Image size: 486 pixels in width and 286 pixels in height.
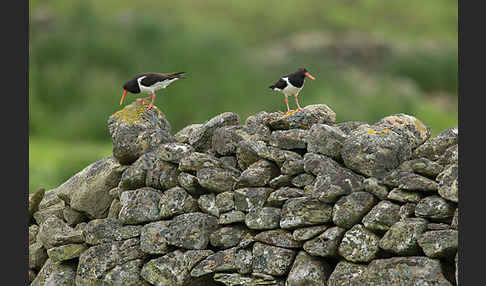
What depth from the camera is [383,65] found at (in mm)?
40094

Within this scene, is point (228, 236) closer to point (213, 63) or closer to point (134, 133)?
point (134, 133)

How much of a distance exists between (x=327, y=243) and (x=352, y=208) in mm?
534

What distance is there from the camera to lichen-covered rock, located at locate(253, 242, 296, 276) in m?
7.34

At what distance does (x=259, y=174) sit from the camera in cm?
794

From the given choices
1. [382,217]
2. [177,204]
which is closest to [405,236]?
[382,217]

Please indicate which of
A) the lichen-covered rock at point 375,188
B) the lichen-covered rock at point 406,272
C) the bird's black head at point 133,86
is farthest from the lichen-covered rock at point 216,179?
the lichen-covered rock at point 406,272

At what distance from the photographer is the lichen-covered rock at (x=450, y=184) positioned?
6.26 meters

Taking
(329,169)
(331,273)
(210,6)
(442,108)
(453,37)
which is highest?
(210,6)

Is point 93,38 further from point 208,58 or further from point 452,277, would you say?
point 452,277

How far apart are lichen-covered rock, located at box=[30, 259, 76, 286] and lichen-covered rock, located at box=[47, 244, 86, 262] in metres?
0.19

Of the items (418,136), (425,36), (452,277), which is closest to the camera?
(452,277)

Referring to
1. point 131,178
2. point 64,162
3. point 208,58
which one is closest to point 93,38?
point 208,58

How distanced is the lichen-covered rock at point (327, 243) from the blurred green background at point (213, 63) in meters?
15.8

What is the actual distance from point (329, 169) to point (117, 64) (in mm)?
26456
